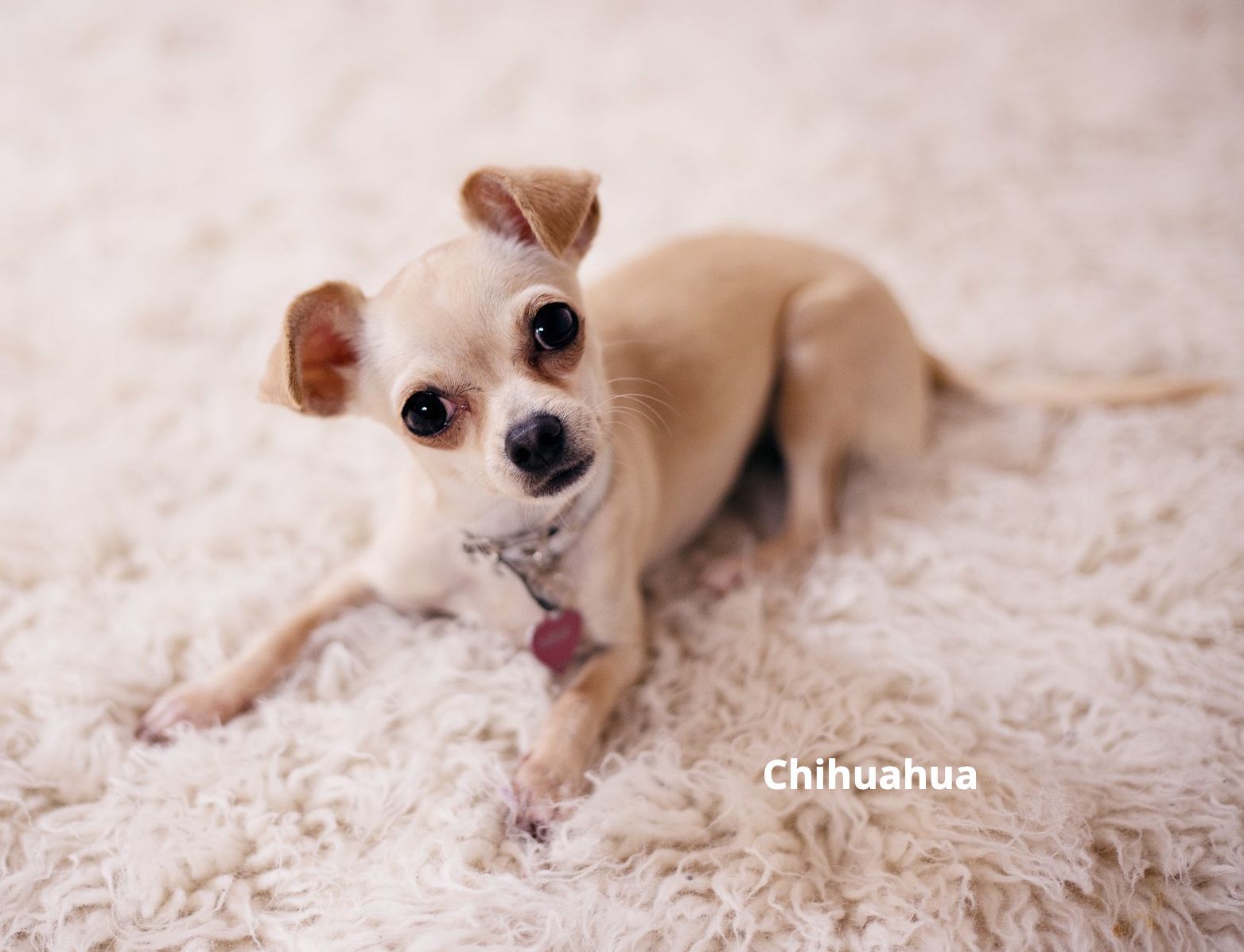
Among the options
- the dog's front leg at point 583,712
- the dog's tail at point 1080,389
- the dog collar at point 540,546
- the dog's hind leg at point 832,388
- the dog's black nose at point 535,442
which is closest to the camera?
the dog's black nose at point 535,442

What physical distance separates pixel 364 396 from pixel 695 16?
2573 millimetres

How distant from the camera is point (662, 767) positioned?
1.16 m

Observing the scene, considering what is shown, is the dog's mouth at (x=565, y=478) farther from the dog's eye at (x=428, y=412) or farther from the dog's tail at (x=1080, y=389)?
the dog's tail at (x=1080, y=389)

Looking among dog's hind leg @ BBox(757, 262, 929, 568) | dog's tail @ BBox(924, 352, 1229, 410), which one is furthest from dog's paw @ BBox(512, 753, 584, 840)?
dog's tail @ BBox(924, 352, 1229, 410)

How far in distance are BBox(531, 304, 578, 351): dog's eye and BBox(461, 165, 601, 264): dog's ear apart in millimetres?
70

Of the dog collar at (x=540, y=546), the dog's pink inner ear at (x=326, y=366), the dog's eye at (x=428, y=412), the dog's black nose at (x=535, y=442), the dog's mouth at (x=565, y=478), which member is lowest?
the dog collar at (x=540, y=546)

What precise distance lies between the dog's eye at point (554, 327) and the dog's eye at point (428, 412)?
143mm

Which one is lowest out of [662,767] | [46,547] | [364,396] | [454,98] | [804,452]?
[662,767]

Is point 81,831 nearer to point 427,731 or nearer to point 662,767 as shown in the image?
point 427,731

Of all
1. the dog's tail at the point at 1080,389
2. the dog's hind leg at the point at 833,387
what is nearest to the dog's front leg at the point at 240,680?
the dog's hind leg at the point at 833,387

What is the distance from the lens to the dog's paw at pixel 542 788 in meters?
1.12

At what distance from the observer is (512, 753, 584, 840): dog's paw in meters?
1.12

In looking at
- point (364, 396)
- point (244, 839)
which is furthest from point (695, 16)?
point (244, 839)

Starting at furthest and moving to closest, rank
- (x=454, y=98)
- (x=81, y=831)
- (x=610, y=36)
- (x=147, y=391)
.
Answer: (x=610, y=36)
(x=454, y=98)
(x=147, y=391)
(x=81, y=831)
